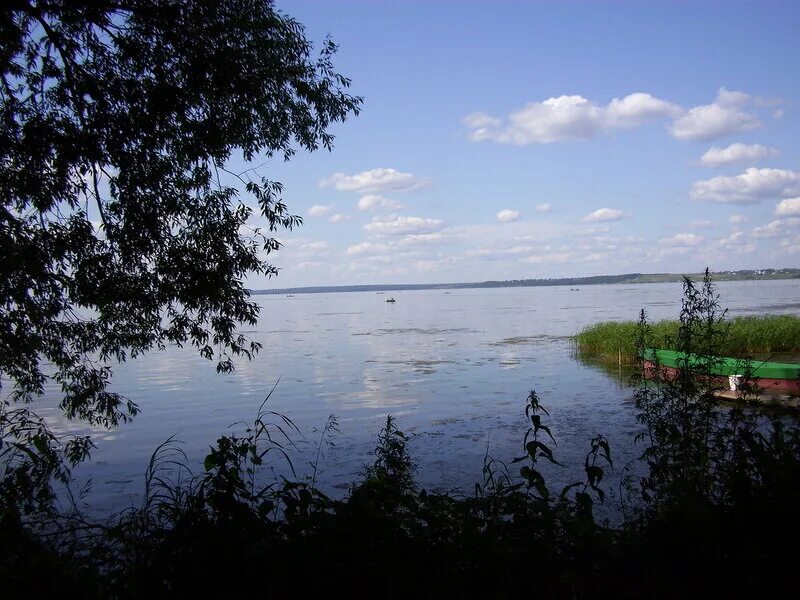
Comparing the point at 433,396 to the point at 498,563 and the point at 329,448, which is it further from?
the point at 498,563

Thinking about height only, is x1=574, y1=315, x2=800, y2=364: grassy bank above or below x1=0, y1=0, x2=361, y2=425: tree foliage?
below

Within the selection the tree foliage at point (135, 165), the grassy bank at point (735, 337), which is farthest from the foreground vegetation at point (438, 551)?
the grassy bank at point (735, 337)

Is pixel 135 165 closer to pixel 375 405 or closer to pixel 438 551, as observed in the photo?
pixel 438 551

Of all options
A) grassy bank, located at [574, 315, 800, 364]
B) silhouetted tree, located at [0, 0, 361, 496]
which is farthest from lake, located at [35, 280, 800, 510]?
silhouetted tree, located at [0, 0, 361, 496]

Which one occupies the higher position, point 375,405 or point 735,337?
point 735,337

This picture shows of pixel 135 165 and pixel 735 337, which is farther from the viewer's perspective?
pixel 735 337

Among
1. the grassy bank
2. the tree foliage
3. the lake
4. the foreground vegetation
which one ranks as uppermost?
the tree foliage

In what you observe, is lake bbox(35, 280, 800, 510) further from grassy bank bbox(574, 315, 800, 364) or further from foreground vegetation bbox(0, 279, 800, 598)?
foreground vegetation bbox(0, 279, 800, 598)

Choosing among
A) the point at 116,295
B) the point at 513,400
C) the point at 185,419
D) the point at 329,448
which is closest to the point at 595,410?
the point at 513,400

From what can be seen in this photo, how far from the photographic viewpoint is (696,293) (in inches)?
282

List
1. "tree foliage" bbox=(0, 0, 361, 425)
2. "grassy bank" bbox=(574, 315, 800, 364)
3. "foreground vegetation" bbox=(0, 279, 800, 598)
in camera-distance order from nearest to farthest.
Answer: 1. "foreground vegetation" bbox=(0, 279, 800, 598)
2. "tree foliage" bbox=(0, 0, 361, 425)
3. "grassy bank" bbox=(574, 315, 800, 364)

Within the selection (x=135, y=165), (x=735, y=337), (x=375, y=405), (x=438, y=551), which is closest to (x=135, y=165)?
(x=135, y=165)

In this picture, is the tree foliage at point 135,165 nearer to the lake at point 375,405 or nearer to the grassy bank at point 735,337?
the lake at point 375,405

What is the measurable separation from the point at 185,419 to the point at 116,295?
12.2 m
